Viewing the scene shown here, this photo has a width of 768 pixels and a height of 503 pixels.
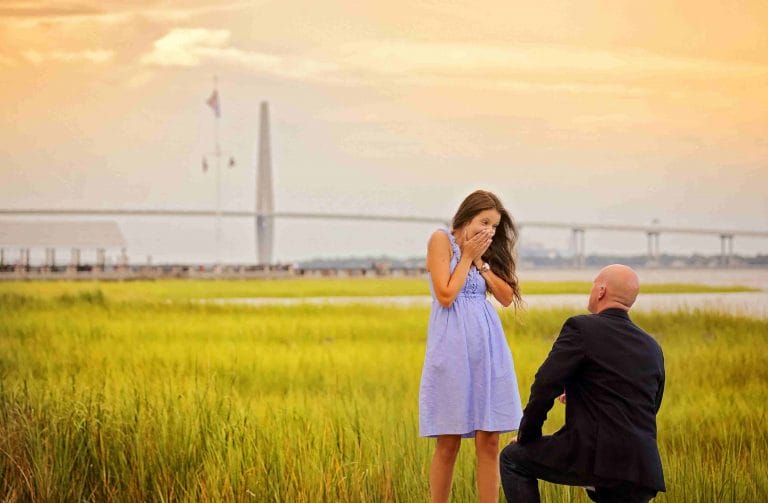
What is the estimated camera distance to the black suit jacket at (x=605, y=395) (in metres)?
3.66

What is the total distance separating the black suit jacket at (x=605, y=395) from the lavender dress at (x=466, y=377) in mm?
626

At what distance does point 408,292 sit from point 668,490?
34056 mm

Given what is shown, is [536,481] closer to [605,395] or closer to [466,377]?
[605,395]

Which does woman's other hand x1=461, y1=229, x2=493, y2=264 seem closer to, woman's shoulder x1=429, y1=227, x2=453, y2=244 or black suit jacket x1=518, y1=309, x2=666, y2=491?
woman's shoulder x1=429, y1=227, x2=453, y2=244

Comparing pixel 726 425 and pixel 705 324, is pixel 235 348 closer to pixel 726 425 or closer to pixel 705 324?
pixel 726 425

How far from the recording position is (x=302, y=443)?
6.00 meters

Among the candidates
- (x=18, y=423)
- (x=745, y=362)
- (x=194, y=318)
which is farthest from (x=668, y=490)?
(x=194, y=318)

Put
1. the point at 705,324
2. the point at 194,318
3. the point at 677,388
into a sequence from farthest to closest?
the point at 194,318 < the point at 705,324 < the point at 677,388

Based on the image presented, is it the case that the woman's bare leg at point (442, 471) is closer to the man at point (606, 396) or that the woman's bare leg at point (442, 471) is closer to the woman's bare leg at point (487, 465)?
the woman's bare leg at point (487, 465)

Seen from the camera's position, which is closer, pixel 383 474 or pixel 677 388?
pixel 383 474

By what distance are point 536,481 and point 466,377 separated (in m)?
0.60

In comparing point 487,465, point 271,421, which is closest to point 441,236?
point 487,465

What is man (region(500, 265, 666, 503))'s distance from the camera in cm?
366

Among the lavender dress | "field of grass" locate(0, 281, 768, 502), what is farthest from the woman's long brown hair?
"field of grass" locate(0, 281, 768, 502)
